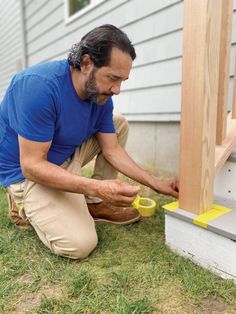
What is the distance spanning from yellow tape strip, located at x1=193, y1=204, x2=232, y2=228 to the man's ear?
0.88 meters

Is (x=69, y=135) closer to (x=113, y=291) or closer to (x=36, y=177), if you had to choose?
(x=36, y=177)

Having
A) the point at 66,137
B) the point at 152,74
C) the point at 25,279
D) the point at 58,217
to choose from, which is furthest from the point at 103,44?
the point at 152,74

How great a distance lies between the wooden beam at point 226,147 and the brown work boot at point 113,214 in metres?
0.66

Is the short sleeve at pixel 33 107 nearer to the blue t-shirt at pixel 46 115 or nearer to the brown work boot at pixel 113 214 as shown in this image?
the blue t-shirt at pixel 46 115

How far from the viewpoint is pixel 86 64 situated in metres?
1.67

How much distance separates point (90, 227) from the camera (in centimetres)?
183

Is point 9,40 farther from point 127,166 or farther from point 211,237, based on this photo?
point 211,237

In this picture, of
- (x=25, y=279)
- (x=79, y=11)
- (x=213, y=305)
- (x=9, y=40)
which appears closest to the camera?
(x=213, y=305)

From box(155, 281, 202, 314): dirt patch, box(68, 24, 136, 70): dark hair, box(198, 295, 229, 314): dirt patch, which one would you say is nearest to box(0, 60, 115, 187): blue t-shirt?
box(68, 24, 136, 70): dark hair

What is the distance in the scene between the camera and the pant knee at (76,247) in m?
1.73

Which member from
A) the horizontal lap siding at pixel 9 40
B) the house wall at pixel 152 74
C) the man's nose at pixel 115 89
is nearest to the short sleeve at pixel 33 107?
the man's nose at pixel 115 89

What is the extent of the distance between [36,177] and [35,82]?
1.53ft

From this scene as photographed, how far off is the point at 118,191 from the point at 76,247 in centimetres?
43

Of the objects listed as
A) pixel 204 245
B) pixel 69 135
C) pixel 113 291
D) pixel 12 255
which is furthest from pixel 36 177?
pixel 204 245
